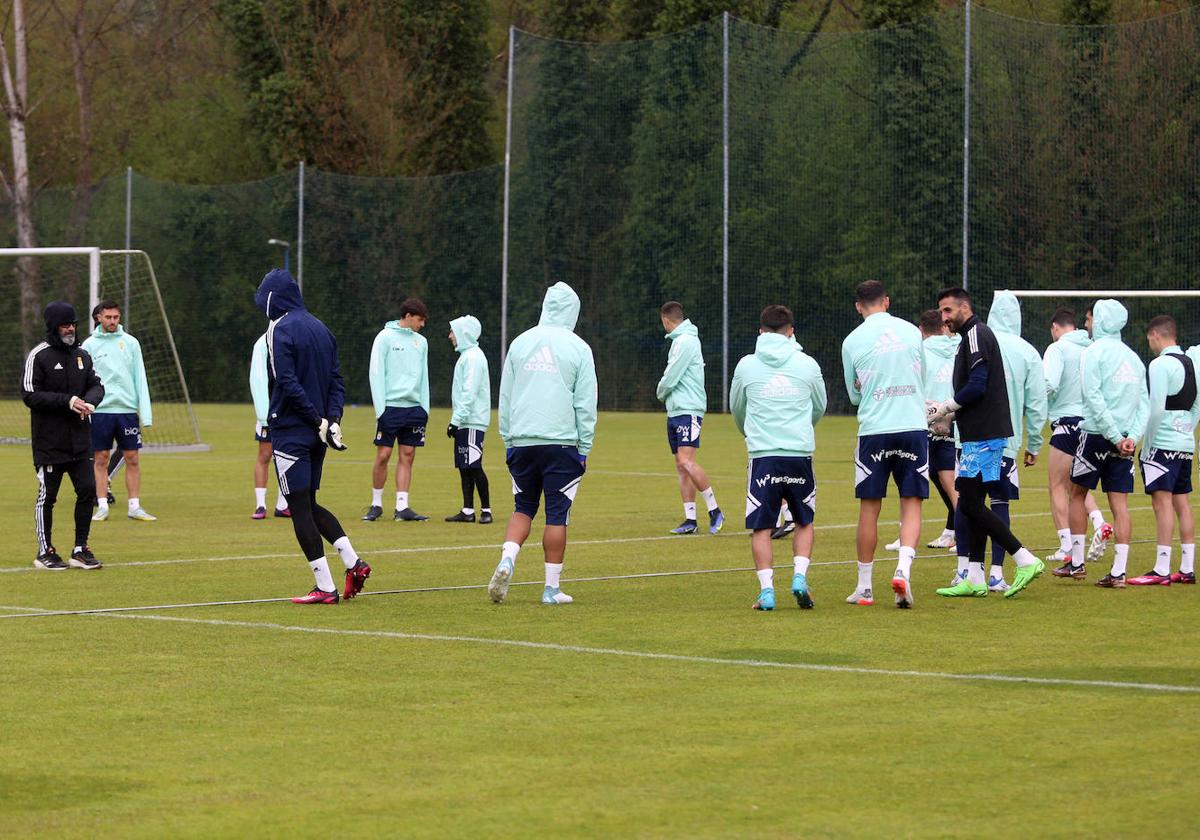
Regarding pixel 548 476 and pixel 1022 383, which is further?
pixel 1022 383

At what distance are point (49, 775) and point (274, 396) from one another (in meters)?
5.46

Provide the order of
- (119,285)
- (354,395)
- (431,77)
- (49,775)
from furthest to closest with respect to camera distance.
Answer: (431,77) → (354,395) → (119,285) → (49,775)

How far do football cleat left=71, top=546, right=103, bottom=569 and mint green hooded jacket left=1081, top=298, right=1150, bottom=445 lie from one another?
24.3ft

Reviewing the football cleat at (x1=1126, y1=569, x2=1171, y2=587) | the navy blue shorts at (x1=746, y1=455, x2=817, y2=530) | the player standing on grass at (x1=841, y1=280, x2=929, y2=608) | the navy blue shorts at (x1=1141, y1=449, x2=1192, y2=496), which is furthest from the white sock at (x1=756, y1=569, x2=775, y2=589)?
the navy blue shorts at (x1=1141, y1=449, x2=1192, y2=496)

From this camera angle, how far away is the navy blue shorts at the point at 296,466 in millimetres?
12172

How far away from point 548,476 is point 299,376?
1742 millimetres

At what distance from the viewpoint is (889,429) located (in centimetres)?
1202

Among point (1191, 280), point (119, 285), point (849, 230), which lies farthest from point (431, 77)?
point (1191, 280)

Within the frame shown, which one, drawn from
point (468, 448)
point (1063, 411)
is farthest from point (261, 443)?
point (1063, 411)

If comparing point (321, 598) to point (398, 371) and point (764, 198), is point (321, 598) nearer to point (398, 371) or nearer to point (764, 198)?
point (398, 371)

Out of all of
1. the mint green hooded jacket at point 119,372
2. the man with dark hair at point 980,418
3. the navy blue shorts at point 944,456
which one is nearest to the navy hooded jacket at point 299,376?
the man with dark hair at point 980,418

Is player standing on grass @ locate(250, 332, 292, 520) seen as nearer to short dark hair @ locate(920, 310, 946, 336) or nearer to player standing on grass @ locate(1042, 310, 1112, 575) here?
short dark hair @ locate(920, 310, 946, 336)

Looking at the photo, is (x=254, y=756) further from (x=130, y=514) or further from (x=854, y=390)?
(x=130, y=514)

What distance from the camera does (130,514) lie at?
62.5 ft
